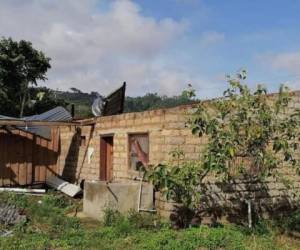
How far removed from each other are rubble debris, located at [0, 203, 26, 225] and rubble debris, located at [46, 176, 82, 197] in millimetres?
3504

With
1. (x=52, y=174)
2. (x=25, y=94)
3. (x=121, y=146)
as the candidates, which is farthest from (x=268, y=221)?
(x=25, y=94)

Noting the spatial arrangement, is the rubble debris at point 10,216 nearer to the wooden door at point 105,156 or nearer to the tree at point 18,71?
the wooden door at point 105,156

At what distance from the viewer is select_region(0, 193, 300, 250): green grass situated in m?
8.27

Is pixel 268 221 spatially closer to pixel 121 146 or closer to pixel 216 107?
pixel 216 107

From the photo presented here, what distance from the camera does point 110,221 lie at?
10266mm

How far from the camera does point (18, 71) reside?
102 feet

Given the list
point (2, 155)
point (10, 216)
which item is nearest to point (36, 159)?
point (2, 155)

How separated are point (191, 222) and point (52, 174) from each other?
930 cm

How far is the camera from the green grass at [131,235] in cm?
827

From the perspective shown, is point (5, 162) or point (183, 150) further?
point (5, 162)

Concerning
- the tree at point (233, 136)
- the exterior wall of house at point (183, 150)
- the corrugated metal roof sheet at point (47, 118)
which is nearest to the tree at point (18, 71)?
the corrugated metal roof sheet at point (47, 118)

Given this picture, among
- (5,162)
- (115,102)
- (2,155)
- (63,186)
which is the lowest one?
(63,186)

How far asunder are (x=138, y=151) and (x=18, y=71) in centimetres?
2147

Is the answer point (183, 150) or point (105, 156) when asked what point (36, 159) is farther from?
point (183, 150)
